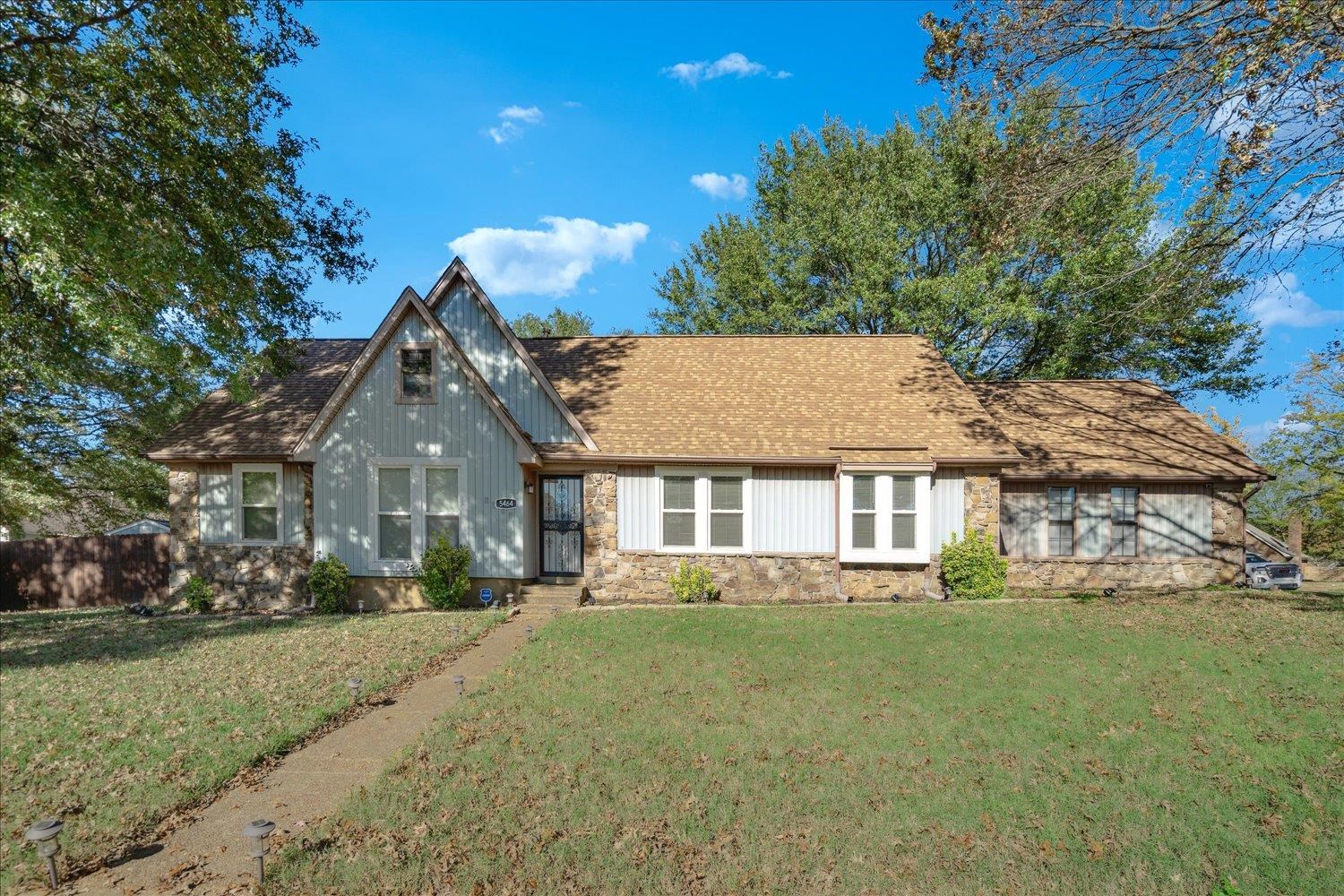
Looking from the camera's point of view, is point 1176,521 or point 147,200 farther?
point 1176,521

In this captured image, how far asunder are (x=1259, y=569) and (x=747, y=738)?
18935mm

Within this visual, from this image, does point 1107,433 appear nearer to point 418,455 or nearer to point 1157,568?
point 1157,568

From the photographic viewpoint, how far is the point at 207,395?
1700cm

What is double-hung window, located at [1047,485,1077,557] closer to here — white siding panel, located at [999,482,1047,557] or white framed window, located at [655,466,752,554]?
white siding panel, located at [999,482,1047,557]

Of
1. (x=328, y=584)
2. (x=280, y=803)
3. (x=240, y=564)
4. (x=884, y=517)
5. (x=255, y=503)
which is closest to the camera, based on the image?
(x=280, y=803)

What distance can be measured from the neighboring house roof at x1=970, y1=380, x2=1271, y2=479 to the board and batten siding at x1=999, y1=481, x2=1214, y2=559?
1.69 ft

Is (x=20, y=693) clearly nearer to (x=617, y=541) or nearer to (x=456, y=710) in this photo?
(x=456, y=710)

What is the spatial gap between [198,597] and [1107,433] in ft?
70.8

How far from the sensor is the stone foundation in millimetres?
16766

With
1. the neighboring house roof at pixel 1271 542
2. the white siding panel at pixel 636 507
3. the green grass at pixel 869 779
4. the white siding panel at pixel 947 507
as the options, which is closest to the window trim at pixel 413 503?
the white siding panel at pixel 636 507

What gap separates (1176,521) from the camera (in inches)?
664

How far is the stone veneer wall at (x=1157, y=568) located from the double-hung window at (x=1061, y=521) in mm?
323

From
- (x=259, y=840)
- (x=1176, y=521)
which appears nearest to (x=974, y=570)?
(x=1176, y=521)

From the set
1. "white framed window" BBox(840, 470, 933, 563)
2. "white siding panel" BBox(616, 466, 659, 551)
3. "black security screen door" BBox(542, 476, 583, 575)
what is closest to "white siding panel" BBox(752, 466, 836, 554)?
"white framed window" BBox(840, 470, 933, 563)
